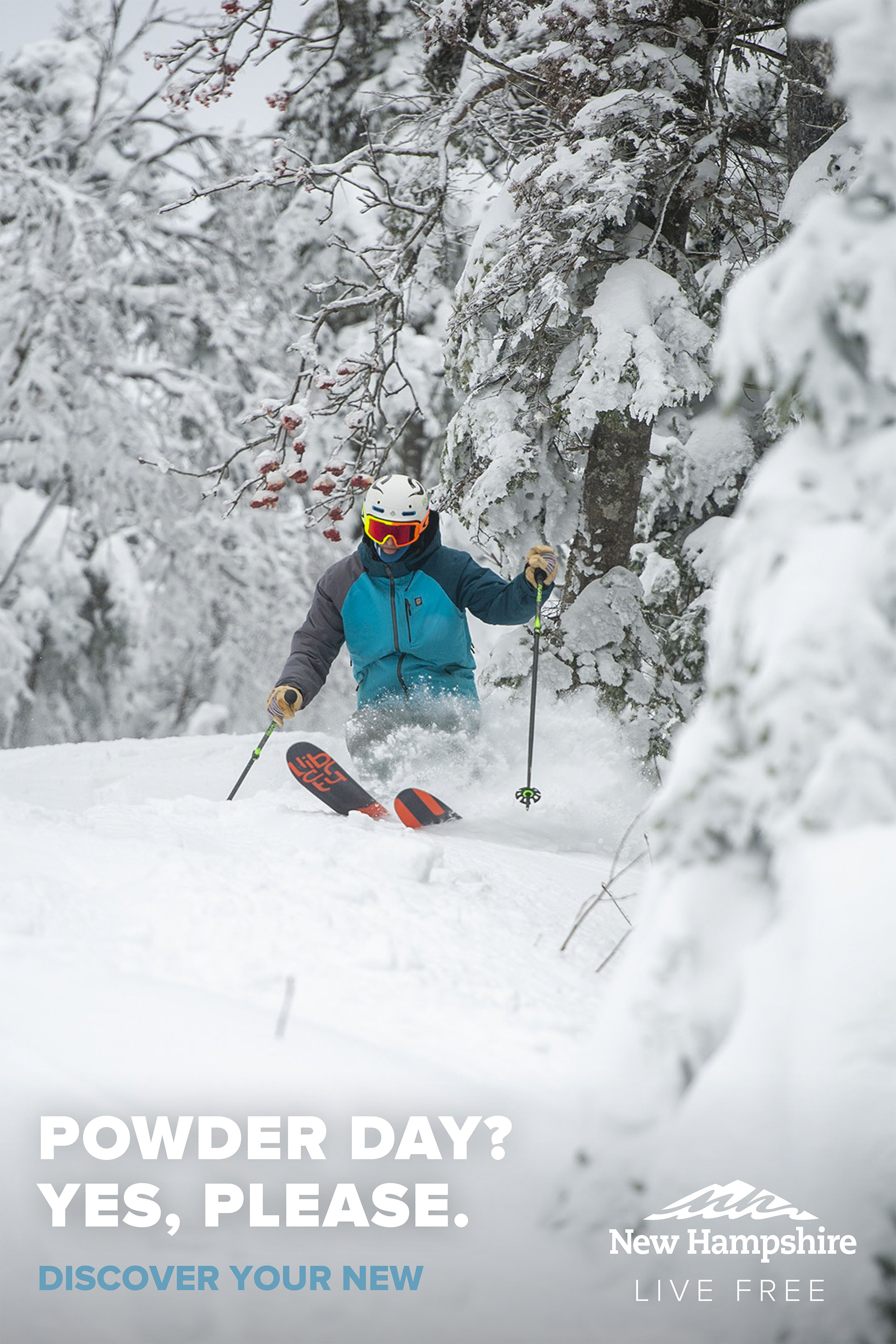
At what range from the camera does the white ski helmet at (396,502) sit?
4.89 m

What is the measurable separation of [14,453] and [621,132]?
34.4 feet

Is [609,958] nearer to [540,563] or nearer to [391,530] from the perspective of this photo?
[540,563]

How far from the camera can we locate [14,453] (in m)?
12.8

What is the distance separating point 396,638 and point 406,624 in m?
0.09

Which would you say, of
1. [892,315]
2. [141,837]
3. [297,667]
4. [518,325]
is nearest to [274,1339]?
[892,315]

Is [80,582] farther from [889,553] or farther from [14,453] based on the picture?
[889,553]

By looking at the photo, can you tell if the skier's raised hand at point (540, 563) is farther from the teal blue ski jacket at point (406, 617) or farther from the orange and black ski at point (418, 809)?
the orange and black ski at point (418, 809)

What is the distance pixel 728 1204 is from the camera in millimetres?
1564

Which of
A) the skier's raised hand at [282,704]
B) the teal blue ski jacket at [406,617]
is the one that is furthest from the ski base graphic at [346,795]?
the teal blue ski jacket at [406,617]

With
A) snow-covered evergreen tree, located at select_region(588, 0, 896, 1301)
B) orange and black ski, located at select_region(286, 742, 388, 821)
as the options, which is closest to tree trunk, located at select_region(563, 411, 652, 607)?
orange and black ski, located at select_region(286, 742, 388, 821)

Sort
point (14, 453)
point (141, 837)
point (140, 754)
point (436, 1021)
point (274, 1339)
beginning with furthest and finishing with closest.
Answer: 1. point (14, 453)
2. point (140, 754)
3. point (141, 837)
4. point (436, 1021)
5. point (274, 1339)

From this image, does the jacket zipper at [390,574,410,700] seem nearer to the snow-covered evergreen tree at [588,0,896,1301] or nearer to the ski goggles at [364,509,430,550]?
the ski goggles at [364,509,430,550]

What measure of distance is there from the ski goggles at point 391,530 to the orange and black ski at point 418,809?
1.31 m

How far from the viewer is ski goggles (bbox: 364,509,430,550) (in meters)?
4.89
